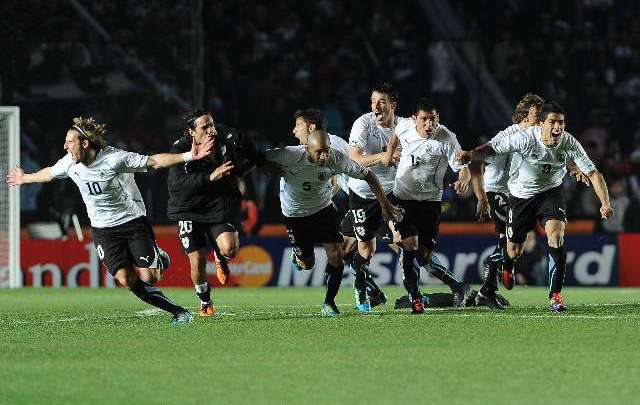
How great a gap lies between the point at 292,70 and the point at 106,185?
15.0m

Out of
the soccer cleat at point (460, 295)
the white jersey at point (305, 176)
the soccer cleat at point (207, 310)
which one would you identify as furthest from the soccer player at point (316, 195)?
the soccer cleat at point (460, 295)

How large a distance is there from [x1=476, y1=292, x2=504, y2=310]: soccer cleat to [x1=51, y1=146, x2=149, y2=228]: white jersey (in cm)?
382

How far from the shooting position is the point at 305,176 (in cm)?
1260

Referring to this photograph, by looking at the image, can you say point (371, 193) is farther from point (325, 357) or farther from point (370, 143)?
point (325, 357)

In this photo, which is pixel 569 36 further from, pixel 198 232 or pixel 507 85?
pixel 198 232

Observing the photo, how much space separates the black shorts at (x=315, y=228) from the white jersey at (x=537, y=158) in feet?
5.66

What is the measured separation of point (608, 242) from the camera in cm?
2128

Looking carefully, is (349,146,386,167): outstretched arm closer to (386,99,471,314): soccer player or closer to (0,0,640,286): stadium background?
(386,99,471,314): soccer player

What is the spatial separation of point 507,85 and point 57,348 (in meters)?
17.0

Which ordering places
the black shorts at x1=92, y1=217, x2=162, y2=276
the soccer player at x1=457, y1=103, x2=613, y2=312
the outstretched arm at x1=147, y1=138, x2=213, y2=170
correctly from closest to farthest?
the outstretched arm at x1=147, y1=138, x2=213, y2=170
the black shorts at x1=92, y1=217, x2=162, y2=276
the soccer player at x1=457, y1=103, x2=613, y2=312

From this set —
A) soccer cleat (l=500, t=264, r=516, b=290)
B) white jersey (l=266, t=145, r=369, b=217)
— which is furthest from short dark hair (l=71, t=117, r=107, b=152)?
soccer cleat (l=500, t=264, r=516, b=290)

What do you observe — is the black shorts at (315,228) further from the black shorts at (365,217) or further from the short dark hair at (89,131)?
the short dark hair at (89,131)

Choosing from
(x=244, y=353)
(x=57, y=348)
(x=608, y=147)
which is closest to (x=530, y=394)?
(x=244, y=353)

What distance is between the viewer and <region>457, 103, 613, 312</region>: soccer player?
13023mm
